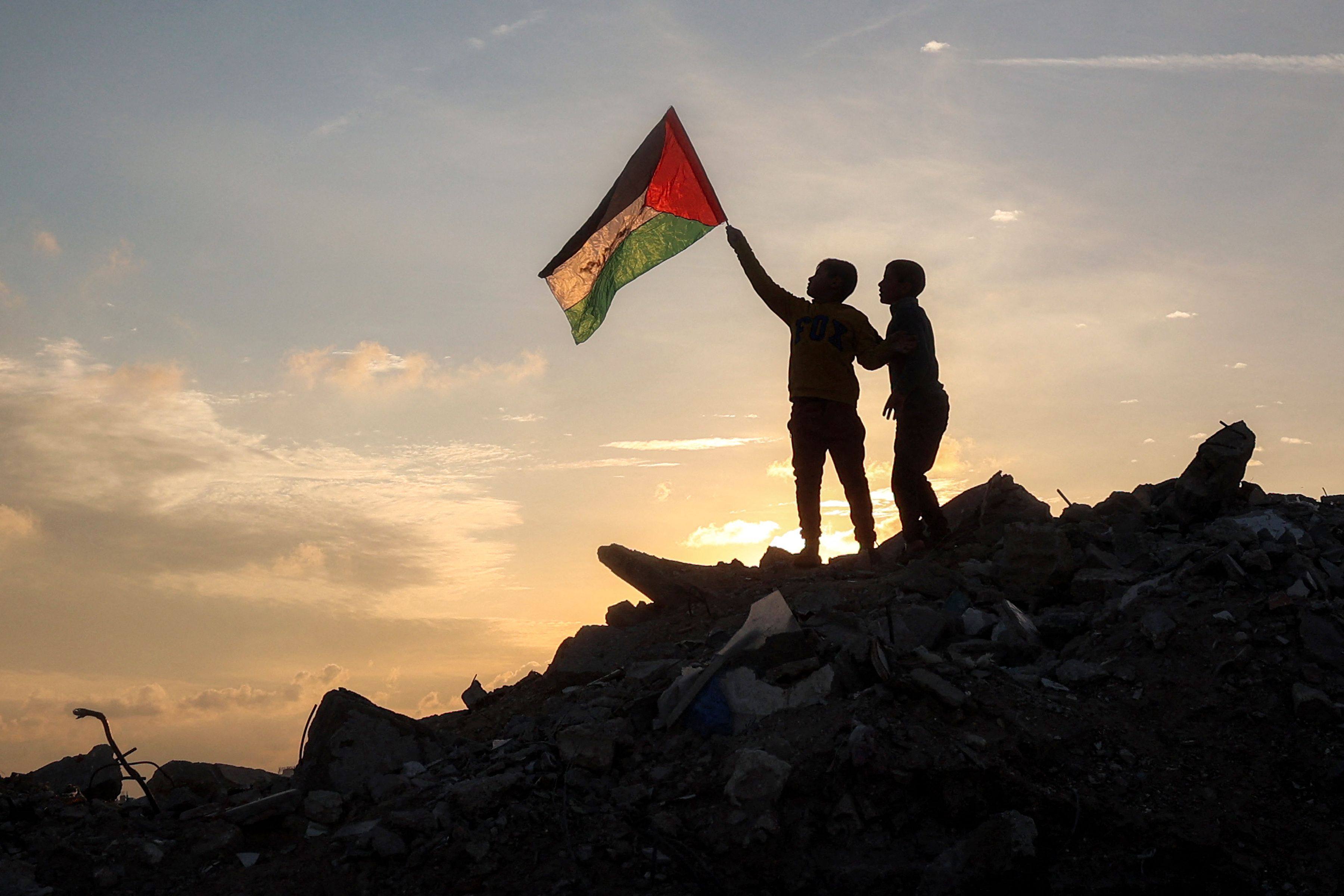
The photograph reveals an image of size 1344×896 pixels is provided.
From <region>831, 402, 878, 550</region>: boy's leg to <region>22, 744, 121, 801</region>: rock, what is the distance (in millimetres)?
6241

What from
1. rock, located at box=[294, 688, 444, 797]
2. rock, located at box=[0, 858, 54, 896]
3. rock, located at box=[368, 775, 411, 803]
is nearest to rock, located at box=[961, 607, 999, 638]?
rock, located at box=[294, 688, 444, 797]

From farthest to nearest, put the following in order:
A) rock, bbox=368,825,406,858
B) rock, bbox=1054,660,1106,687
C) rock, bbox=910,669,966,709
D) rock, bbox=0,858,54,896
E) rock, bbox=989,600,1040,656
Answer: rock, bbox=989,600,1040,656, rock, bbox=1054,660,1106,687, rock, bbox=910,669,966,709, rock, bbox=368,825,406,858, rock, bbox=0,858,54,896

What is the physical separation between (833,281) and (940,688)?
466 centimetres

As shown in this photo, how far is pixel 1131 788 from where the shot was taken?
538 centimetres

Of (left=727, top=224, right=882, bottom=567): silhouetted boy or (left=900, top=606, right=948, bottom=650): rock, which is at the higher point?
(left=727, top=224, right=882, bottom=567): silhouetted boy

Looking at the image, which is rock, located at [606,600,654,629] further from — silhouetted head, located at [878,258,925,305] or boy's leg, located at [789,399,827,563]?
silhouetted head, located at [878,258,925,305]

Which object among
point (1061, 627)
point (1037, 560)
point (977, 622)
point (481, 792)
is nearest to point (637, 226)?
point (1037, 560)

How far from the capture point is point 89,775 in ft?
21.2

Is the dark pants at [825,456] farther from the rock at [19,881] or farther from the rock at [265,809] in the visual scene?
the rock at [19,881]

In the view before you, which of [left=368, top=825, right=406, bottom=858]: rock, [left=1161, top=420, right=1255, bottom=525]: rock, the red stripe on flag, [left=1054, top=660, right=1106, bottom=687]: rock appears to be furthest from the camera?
the red stripe on flag

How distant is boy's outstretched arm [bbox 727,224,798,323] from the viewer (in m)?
9.31

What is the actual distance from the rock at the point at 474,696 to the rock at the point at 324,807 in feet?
10.6

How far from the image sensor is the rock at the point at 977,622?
7160 mm

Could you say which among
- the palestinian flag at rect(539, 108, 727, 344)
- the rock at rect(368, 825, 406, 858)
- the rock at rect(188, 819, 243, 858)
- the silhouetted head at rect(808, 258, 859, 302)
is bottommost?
the rock at rect(368, 825, 406, 858)
